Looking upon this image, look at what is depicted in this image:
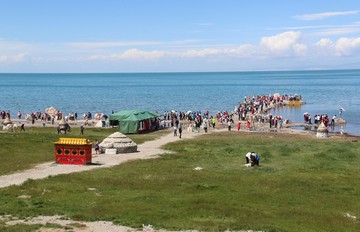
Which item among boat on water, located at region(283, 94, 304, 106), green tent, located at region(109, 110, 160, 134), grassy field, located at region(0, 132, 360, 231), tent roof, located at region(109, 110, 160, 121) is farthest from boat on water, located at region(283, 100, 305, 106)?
grassy field, located at region(0, 132, 360, 231)

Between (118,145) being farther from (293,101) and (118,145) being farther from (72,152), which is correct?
(293,101)

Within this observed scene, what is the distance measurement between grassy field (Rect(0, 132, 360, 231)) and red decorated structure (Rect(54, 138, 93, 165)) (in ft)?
10.3

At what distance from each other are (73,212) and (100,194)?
13.5 ft

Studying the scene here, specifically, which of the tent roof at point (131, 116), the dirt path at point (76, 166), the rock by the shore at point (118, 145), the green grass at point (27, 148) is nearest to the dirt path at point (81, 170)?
the dirt path at point (76, 166)

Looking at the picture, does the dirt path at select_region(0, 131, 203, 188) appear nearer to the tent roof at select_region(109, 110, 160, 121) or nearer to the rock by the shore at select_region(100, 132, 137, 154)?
the rock by the shore at select_region(100, 132, 137, 154)

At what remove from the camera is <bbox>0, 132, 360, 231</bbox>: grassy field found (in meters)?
21.7

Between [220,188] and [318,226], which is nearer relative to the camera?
[318,226]

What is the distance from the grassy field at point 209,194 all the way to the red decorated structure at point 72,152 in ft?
10.3

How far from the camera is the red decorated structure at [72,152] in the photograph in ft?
124

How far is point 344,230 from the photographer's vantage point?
20969mm

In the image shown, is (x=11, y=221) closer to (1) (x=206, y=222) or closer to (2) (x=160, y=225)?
(2) (x=160, y=225)

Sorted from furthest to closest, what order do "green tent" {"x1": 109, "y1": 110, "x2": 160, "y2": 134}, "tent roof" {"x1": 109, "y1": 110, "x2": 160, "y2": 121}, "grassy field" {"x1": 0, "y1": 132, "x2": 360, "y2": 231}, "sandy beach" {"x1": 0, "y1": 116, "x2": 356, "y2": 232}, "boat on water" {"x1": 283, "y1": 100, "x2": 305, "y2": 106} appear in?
"boat on water" {"x1": 283, "y1": 100, "x2": 305, "y2": 106}
"tent roof" {"x1": 109, "y1": 110, "x2": 160, "y2": 121}
"green tent" {"x1": 109, "y1": 110, "x2": 160, "y2": 134}
"grassy field" {"x1": 0, "y1": 132, "x2": 360, "y2": 231}
"sandy beach" {"x1": 0, "y1": 116, "x2": 356, "y2": 232}

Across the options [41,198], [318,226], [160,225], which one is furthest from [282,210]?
[41,198]

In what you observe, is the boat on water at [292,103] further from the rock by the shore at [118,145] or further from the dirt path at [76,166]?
the rock by the shore at [118,145]
